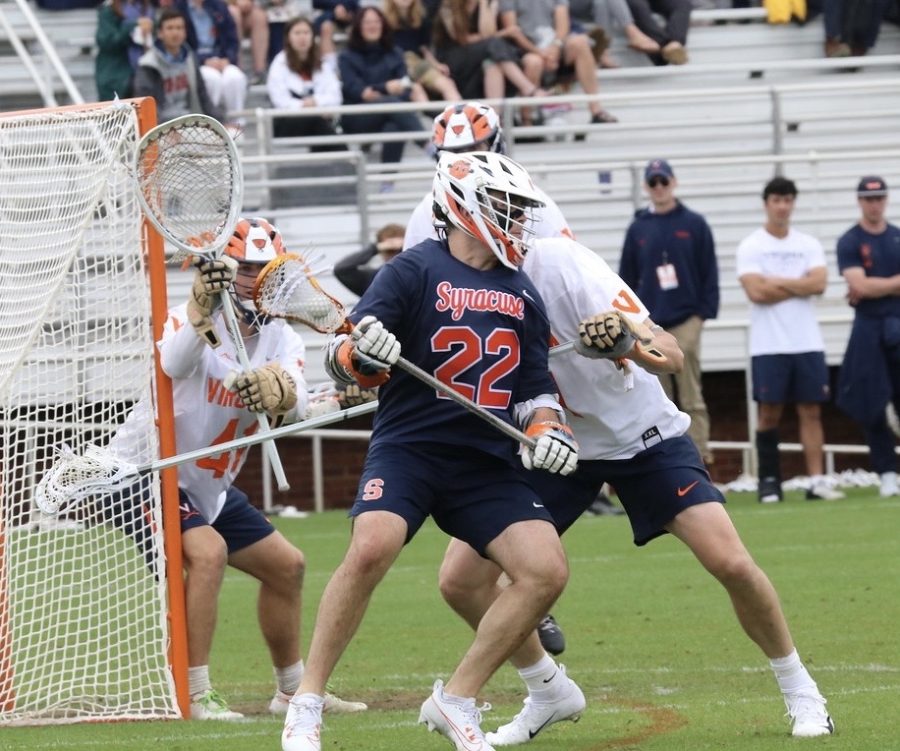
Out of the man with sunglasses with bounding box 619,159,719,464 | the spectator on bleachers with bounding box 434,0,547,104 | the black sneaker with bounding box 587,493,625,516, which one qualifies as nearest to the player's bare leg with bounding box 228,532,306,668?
the black sneaker with bounding box 587,493,625,516

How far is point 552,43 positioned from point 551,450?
41.8 ft

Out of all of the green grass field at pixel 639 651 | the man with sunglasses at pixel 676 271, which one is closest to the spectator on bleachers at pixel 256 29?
the man with sunglasses at pixel 676 271

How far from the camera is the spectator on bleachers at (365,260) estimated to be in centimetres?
1180

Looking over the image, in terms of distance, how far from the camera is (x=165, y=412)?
7.03 meters

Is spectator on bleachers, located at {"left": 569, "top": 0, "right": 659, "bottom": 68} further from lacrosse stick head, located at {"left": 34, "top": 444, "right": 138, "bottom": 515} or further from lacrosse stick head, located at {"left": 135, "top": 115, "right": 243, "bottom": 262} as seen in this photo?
lacrosse stick head, located at {"left": 34, "top": 444, "right": 138, "bottom": 515}

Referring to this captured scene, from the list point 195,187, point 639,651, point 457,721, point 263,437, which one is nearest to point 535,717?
point 457,721

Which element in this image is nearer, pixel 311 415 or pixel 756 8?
pixel 311 415

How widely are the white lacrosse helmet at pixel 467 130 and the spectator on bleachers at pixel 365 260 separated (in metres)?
3.81

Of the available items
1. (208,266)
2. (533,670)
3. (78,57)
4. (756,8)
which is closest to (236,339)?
(208,266)

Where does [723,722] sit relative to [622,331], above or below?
below

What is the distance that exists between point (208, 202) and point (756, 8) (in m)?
13.8

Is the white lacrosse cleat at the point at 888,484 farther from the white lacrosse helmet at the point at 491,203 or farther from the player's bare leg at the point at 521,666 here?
the white lacrosse helmet at the point at 491,203

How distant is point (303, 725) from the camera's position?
5.55 metres

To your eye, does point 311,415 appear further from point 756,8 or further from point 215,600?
point 756,8
